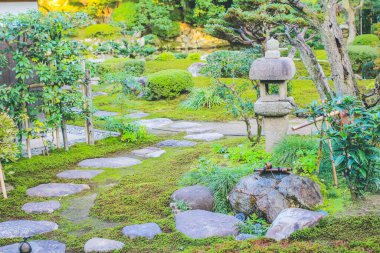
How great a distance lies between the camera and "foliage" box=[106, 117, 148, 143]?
9.03 m

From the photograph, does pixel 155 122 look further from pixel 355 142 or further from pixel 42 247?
pixel 42 247

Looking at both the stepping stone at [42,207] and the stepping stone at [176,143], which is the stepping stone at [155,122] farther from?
the stepping stone at [42,207]

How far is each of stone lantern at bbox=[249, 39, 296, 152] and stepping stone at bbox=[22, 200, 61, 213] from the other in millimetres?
2975

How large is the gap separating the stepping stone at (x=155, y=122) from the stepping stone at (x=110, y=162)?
2.86 m

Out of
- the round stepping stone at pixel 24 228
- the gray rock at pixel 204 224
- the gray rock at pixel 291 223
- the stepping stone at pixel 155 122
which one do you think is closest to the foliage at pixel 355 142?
the gray rock at pixel 291 223

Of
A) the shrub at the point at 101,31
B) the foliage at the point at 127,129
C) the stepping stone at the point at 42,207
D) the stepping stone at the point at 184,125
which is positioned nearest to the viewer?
the stepping stone at the point at 42,207

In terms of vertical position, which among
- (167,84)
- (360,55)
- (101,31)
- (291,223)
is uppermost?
(101,31)

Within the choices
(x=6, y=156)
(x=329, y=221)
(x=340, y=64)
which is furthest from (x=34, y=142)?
(x=329, y=221)

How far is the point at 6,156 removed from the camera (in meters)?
6.40

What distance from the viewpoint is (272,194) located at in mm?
5109

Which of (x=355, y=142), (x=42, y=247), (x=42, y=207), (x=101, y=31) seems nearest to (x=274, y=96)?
(x=355, y=142)

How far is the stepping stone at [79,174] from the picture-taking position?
698cm

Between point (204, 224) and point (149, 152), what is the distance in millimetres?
3721

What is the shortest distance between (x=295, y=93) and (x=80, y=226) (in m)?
9.66
